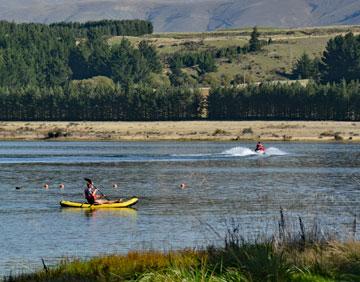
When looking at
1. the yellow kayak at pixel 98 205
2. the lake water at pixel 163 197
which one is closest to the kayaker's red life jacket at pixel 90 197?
the yellow kayak at pixel 98 205

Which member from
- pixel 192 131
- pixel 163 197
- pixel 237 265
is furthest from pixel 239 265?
pixel 192 131

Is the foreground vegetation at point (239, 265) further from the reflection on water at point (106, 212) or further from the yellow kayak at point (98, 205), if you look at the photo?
the yellow kayak at point (98, 205)

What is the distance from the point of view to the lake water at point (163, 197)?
4400cm

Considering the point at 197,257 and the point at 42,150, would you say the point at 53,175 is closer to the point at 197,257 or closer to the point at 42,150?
the point at 42,150

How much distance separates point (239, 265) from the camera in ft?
86.0

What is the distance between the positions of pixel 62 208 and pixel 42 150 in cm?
7348

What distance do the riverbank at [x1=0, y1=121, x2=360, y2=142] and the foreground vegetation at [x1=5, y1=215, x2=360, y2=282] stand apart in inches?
4945

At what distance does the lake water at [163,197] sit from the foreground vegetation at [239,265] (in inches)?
96.7

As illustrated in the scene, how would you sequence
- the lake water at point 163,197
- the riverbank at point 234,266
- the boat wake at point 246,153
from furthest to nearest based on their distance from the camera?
the boat wake at point 246,153 → the lake water at point 163,197 → the riverbank at point 234,266

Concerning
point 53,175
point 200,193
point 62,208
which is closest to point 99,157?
point 53,175

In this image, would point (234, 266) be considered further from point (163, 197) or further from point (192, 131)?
point (192, 131)

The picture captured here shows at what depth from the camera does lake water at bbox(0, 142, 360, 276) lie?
4400 cm

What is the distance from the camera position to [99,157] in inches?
4466

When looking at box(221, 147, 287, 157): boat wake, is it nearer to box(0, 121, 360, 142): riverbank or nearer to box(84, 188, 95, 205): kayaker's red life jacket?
box(0, 121, 360, 142): riverbank
